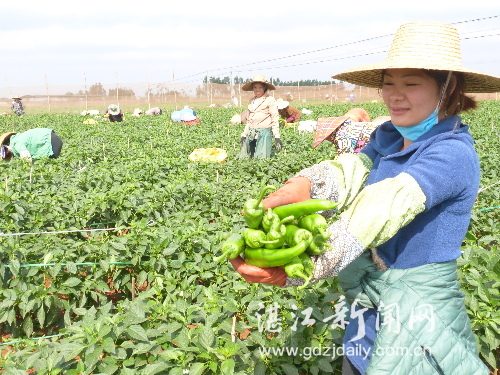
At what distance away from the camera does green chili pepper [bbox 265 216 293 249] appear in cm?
129

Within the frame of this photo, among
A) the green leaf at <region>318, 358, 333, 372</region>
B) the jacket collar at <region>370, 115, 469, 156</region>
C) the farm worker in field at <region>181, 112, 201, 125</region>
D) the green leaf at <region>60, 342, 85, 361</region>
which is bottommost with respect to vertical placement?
the farm worker in field at <region>181, 112, 201, 125</region>

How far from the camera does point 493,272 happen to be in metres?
2.81

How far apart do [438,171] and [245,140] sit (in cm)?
706

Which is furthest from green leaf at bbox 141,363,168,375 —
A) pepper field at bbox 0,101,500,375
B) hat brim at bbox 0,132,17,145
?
hat brim at bbox 0,132,17,145

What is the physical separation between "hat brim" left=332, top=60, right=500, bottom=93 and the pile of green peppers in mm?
523

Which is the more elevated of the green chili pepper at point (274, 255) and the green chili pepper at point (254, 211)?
the green chili pepper at point (254, 211)

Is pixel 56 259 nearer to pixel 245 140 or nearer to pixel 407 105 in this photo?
pixel 407 105

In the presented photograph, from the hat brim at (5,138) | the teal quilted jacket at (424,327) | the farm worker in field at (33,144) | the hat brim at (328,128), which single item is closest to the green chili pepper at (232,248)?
the teal quilted jacket at (424,327)

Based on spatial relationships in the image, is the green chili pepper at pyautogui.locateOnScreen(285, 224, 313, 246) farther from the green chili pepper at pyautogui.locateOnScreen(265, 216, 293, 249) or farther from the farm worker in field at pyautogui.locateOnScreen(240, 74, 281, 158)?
the farm worker in field at pyautogui.locateOnScreen(240, 74, 281, 158)

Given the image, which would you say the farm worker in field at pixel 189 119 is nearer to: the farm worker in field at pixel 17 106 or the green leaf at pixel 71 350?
the farm worker in field at pixel 17 106

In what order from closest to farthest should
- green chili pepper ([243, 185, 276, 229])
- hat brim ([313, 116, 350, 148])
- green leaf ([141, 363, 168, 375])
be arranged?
green chili pepper ([243, 185, 276, 229]), green leaf ([141, 363, 168, 375]), hat brim ([313, 116, 350, 148])

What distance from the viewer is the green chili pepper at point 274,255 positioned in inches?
49.0

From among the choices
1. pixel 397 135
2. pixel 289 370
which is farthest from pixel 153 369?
pixel 397 135

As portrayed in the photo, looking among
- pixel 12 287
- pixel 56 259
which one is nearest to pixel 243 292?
pixel 56 259
